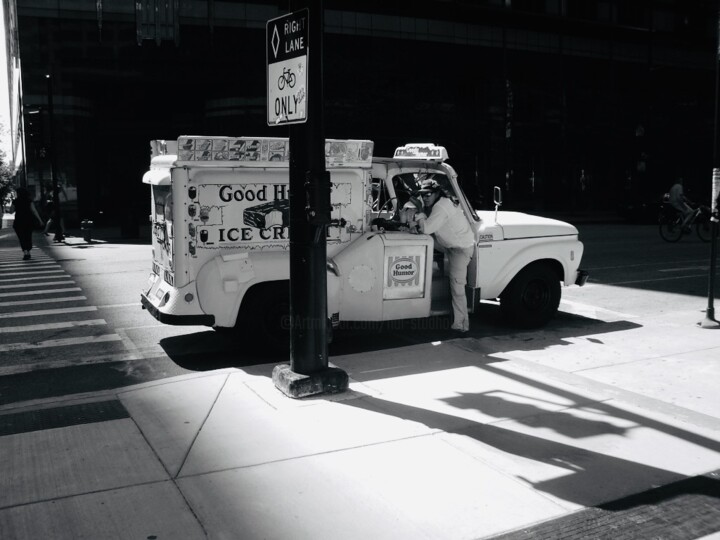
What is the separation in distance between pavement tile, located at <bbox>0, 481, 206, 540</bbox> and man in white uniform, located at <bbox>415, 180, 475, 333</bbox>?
4677 mm

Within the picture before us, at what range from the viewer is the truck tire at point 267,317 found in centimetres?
785

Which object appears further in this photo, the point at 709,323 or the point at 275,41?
the point at 709,323

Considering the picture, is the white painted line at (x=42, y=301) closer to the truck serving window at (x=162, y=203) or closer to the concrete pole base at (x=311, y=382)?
the truck serving window at (x=162, y=203)

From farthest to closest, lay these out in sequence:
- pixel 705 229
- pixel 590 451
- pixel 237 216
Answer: pixel 705 229 → pixel 237 216 → pixel 590 451

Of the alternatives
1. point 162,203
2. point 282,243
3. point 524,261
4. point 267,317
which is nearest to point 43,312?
point 162,203

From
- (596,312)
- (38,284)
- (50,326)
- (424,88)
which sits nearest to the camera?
(50,326)

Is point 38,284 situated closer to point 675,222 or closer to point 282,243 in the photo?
point 282,243

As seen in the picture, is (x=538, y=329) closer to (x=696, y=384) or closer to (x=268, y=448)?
(x=696, y=384)

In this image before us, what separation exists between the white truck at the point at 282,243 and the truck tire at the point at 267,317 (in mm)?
12

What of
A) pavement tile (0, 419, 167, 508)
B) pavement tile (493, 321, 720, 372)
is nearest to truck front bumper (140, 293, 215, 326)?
pavement tile (0, 419, 167, 508)

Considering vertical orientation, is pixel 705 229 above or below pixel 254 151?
below

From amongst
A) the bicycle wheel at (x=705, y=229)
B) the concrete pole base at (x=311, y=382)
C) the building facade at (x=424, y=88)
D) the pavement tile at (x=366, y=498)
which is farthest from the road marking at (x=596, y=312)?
the building facade at (x=424, y=88)

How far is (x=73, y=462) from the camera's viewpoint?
4840 mm

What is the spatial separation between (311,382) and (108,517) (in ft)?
7.68
